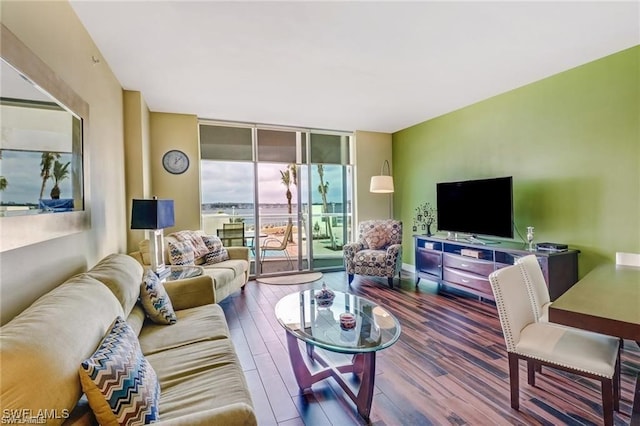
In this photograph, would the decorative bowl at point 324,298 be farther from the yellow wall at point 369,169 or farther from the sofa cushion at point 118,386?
the yellow wall at point 369,169

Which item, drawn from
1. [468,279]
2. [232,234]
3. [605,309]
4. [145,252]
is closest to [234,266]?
[145,252]

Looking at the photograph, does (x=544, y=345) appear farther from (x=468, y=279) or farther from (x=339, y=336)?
(x=468, y=279)

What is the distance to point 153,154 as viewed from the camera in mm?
4484

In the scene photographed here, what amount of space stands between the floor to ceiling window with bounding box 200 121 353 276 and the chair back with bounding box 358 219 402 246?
2.61 feet

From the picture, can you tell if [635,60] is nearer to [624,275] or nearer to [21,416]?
[624,275]

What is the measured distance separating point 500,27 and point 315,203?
379 centimetres

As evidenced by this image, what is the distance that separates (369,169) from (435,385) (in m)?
4.23

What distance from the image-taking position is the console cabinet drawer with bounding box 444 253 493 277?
364 cm

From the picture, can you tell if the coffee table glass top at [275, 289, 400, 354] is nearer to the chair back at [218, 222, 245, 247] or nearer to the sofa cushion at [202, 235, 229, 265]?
the sofa cushion at [202, 235, 229, 265]

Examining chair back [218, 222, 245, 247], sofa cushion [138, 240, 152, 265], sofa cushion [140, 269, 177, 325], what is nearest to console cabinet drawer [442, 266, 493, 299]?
chair back [218, 222, 245, 247]

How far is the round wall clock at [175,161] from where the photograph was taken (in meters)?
4.55

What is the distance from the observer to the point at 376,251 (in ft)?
15.5

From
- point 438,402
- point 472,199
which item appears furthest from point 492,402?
point 472,199

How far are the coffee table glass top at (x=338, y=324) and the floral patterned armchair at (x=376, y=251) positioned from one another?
1917 mm
